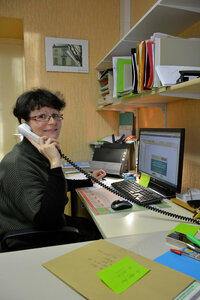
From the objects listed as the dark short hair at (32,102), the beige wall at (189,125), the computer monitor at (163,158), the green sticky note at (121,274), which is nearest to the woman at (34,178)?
the dark short hair at (32,102)

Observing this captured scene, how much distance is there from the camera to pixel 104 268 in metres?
0.68

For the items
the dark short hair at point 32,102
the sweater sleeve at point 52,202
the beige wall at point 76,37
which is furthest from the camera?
the beige wall at point 76,37

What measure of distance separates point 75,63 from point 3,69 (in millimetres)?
1009

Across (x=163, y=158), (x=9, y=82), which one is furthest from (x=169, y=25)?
(x=9, y=82)

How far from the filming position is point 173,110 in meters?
1.67

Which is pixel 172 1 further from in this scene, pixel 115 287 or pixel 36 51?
pixel 36 51

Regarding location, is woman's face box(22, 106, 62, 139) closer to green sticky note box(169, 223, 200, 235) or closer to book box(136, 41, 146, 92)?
book box(136, 41, 146, 92)

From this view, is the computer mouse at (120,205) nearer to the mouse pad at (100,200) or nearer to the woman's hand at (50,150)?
the mouse pad at (100,200)

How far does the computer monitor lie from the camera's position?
1.23 metres

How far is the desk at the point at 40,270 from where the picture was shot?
595 millimetres

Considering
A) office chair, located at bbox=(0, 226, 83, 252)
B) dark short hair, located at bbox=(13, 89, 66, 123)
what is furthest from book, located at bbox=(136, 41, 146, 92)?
office chair, located at bbox=(0, 226, 83, 252)

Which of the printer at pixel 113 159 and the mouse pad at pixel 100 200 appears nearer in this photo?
the mouse pad at pixel 100 200

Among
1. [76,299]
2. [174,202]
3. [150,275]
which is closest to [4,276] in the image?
[76,299]

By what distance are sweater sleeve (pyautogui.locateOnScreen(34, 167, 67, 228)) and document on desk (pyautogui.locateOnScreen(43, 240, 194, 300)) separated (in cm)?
27
